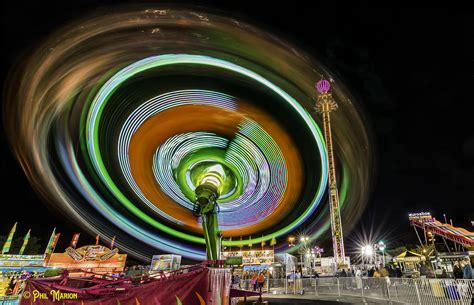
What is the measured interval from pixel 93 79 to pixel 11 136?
3.32 m

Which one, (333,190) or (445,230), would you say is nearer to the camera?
(445,230)

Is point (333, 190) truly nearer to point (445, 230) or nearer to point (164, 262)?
point (445, 230)

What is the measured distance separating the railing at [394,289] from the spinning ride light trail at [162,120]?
198 inches

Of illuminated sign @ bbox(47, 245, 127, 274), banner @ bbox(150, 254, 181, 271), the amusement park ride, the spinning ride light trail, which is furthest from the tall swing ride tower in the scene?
the spinning ride light trail

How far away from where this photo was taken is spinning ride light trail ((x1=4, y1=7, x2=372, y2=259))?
381 inches

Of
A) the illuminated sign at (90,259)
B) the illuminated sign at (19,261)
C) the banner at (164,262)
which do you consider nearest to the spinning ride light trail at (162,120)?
the illuminated sign at (19,261)

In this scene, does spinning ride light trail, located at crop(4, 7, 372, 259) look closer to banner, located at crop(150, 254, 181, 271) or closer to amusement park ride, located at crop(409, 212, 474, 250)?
banner, located at crop(150, 254, 181, 271)

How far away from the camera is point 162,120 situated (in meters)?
10.5

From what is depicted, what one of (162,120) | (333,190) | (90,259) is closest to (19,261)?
(90,259)

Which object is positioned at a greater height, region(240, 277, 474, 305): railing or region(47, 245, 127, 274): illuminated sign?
region(47, 245, 127, 274): illuminated sign

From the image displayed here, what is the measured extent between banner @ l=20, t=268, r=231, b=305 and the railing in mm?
8734

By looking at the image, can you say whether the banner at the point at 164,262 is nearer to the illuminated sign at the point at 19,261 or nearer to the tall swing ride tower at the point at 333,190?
the illuminated sign at the point at 19,261

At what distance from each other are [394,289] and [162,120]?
1269cm

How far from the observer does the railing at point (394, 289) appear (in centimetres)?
1036
